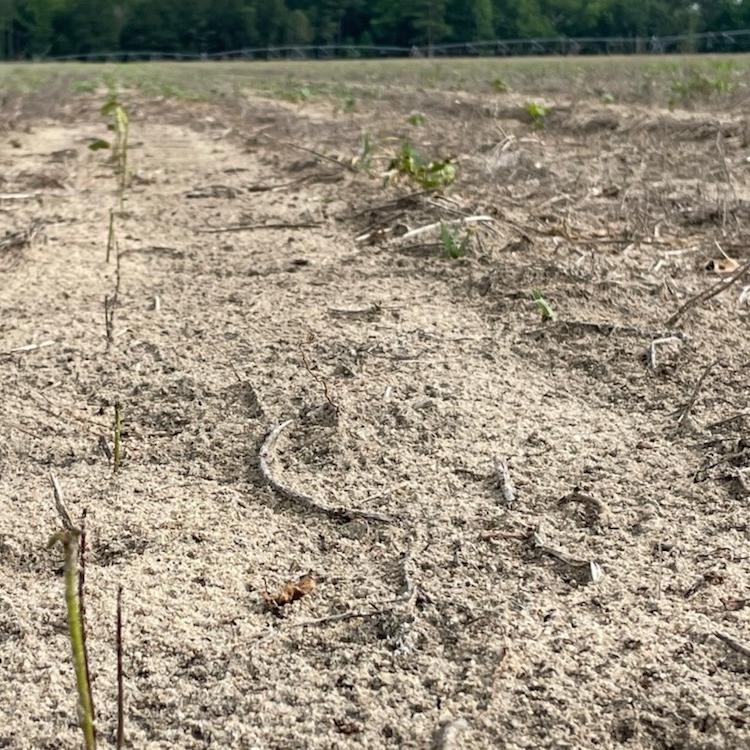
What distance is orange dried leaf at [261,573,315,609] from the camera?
121 cm

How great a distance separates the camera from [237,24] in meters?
50.9

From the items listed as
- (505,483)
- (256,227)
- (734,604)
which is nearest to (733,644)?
(734,604)

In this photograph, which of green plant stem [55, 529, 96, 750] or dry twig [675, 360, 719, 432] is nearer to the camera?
green plant stem [55, 529, 96, 750]

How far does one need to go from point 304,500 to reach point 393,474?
6.1 inches

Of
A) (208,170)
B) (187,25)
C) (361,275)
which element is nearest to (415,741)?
(361,275)

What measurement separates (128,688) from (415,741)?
31 centimetres

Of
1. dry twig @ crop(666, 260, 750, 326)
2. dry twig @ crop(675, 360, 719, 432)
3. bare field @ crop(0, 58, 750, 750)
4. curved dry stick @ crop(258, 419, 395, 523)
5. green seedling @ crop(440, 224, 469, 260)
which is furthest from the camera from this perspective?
green seedling @ crop(440, 224, 469, 260)

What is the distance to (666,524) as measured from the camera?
1.34 metres

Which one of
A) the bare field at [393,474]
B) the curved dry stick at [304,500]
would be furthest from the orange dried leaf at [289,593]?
the curved dry stick at [304,500]

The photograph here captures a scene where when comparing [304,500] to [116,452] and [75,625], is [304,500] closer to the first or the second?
[116,452]

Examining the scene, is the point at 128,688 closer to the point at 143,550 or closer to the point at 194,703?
the point at 194,703

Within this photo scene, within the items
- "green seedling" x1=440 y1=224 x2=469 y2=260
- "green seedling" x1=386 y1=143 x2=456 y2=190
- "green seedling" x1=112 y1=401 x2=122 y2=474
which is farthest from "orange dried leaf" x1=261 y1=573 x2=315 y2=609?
"green seedling" x1=386 y1=143 x2=456 y2=190

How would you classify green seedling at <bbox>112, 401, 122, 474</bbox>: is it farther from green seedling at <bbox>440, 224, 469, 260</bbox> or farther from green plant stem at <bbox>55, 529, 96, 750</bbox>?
green seedling at <bbox>440, 224, 469, 260</bbox>

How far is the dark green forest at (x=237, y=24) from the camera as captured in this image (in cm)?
5012
